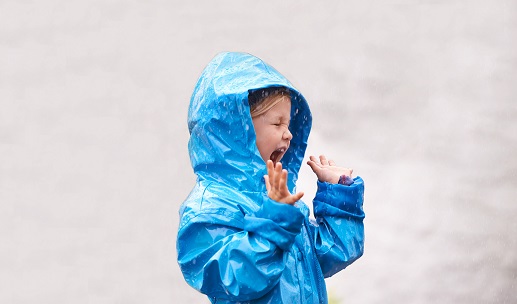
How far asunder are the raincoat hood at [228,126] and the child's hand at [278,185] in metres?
0.29

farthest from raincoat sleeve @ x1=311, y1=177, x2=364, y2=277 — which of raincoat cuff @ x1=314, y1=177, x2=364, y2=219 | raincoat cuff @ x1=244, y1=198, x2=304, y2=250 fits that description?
raincoat cuff @ x1=244, y1=198, x2=304, y2=250

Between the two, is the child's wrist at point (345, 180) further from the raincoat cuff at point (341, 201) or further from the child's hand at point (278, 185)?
the child's hand at point (278, 185)

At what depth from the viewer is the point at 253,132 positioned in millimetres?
2721

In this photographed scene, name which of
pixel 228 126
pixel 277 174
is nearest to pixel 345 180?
pixel 228 126

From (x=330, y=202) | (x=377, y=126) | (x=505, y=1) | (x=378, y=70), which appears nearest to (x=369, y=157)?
(x=377, y=126)

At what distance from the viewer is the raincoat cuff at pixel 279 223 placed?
2.43 m

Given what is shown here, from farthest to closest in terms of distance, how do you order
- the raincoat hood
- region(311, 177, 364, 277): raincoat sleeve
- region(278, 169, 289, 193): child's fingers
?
region(311, 177, 364, 277): raincoat sleeve, the raincoat hood, region(278, 169, 289, 193): child's fingers

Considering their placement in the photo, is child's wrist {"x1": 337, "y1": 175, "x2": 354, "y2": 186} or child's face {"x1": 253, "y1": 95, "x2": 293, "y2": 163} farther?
child's wrist {"x1": 337, "y1": 175, "x2": 354, "y2": 186}

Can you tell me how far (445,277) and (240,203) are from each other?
2.84 metres

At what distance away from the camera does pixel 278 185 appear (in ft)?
7.98

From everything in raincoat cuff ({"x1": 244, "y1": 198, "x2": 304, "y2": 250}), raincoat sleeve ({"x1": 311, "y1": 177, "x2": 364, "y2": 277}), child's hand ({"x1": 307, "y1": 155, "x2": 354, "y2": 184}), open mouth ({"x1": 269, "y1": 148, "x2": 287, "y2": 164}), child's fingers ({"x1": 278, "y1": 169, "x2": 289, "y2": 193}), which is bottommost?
raincoat sleeve ({"x1": 311, "y1": 177, "x2": 364, "y2": 277})

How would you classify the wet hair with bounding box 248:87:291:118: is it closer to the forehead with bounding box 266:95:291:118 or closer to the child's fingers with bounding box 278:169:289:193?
the forehead with bounding box 266:95:291:118

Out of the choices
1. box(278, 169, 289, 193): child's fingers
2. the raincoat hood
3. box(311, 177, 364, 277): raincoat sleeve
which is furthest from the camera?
box(311, 177, 364, 277): raincoat sleeve

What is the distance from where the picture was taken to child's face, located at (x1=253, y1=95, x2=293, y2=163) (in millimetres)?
2775
